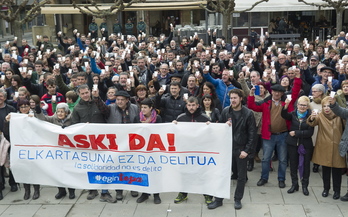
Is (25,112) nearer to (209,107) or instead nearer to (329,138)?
(209,107)

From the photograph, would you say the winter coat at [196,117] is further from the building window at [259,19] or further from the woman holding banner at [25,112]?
the building window at [259,19]

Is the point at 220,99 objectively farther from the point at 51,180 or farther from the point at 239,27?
the point at 239,27

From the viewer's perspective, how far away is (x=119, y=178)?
263 inches

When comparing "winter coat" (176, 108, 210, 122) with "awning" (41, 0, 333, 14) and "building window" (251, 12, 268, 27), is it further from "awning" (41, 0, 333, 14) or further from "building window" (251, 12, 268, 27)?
"building window" (251, 12, 268, 27)

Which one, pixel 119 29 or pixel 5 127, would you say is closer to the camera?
pixel 5 127

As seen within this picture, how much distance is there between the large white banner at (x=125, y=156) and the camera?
641 cm

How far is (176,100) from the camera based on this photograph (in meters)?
7.59

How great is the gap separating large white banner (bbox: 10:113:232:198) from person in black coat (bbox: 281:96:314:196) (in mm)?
1111

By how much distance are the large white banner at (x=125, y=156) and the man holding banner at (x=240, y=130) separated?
18 centimetres

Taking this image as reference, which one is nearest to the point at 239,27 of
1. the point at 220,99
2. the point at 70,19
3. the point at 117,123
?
the point at 70,19

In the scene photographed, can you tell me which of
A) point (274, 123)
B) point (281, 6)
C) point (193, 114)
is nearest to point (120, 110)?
point (193, 114)

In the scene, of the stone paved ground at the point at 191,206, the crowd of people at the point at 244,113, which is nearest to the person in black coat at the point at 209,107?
the crowd of people at the point at 244,113

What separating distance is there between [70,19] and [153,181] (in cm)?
2782

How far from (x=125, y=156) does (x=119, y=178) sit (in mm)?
337
